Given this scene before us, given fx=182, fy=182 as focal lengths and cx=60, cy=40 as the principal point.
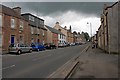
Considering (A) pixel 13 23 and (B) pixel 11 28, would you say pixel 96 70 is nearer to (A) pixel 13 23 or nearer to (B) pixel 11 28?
(B) pixel 11 28

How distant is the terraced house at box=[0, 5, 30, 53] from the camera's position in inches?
1292

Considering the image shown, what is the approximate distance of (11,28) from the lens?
3553 cm

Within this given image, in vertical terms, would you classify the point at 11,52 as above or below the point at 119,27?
below

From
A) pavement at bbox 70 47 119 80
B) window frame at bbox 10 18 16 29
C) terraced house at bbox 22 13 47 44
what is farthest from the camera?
terraced house at bbox 22 13 47 44

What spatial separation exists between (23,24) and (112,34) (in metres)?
21.8

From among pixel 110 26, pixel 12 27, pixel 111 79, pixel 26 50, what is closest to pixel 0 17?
pixel 12 27

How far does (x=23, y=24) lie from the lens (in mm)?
40781

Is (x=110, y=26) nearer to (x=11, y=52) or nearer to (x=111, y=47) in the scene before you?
(x=111, y=47)

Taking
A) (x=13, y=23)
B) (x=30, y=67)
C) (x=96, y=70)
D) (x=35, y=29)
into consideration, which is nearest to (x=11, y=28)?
(x=13, y=23)

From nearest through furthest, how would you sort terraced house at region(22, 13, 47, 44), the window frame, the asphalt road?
1. the asphalt road
2. the window frame
3. terraced house at region(22, 13, 47, 44)

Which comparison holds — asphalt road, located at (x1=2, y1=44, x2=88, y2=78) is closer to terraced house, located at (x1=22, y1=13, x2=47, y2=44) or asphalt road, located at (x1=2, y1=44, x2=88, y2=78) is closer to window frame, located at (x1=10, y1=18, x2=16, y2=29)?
window frame, located at (x1=10, y1=18, x2=16, y2=29)

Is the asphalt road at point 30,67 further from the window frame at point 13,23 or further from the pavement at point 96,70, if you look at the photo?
the window frame at point 13,23

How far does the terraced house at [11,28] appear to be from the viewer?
108ft

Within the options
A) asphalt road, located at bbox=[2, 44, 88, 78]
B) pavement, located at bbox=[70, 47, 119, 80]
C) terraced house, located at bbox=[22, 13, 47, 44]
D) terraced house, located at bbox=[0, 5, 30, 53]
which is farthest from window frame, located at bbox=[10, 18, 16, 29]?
pavement, located at bbox=[70, 47, 119, 80]
